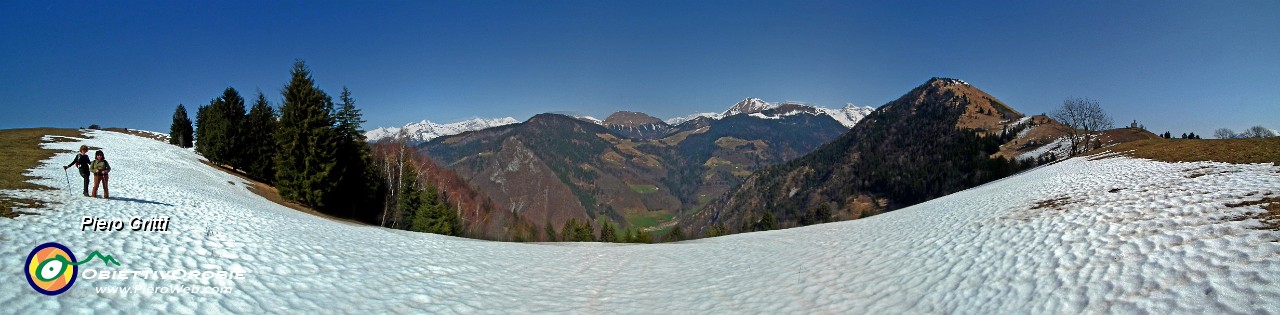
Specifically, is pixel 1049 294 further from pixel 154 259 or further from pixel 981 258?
pixel 154 259

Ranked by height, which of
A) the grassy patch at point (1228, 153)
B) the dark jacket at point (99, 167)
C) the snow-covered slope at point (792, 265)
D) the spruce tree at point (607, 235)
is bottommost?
the spruce tree at point (607, 235)

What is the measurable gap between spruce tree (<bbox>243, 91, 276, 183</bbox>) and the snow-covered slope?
26.0 metres

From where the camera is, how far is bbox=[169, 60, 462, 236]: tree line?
32.5 meters

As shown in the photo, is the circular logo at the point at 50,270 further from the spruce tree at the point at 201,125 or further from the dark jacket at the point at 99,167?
the spruce tree at the point at 201,125

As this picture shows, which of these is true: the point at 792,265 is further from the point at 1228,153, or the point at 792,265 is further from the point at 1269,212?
the point at 1228,153

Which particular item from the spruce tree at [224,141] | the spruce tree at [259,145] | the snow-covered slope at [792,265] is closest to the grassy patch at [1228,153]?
the snow-covered slope at [792,265]

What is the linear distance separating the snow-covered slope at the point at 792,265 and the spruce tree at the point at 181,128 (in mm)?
67506

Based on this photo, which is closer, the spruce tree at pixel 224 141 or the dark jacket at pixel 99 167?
the dark jacket at pixel 99 167

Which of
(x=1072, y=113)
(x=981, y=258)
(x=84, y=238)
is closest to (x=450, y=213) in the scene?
(x=84, y=238)

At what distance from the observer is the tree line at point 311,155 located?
107 feet

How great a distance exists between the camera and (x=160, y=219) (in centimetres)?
1303

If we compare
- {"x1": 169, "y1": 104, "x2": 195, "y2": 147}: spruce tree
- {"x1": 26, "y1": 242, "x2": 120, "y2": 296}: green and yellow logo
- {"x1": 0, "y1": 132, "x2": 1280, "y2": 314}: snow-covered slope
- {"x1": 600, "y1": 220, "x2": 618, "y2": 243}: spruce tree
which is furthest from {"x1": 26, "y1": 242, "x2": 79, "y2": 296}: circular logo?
{"x1": 169, "y1": 104, "x2": 195, "y2": 147}: spruce tree

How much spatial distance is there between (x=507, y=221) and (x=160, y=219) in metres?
84.5

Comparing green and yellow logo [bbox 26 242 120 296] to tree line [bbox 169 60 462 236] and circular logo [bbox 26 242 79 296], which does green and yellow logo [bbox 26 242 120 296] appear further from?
tree line [bbox 169 60 462 236]
